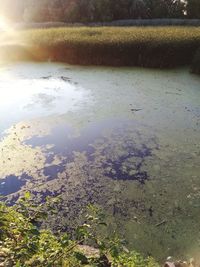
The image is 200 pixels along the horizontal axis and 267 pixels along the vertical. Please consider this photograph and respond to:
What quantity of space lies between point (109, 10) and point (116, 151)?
614 inches

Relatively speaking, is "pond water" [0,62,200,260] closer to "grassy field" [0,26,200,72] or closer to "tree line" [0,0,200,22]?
"grassy field" [0,26,200,72]

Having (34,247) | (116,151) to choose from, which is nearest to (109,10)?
(116,151)

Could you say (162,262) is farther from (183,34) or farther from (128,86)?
(183,34)

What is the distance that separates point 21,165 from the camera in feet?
18.6

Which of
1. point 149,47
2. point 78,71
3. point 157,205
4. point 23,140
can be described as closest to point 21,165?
point 23,140

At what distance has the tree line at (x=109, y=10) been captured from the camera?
65.3ft

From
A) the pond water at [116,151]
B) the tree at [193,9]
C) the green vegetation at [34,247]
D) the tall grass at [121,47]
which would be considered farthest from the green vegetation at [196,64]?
the tree at [193,9]

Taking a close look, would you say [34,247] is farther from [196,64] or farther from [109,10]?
[109,10]

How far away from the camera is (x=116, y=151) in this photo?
6.09 meters

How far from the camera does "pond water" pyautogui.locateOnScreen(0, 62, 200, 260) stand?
443 centimetres

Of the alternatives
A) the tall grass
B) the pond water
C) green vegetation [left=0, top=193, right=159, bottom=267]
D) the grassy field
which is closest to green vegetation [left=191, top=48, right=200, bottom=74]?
the grassy field

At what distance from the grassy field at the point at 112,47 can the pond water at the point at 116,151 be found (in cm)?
160

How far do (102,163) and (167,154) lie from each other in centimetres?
106

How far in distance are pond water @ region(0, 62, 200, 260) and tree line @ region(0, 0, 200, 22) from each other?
1090 centimetres
